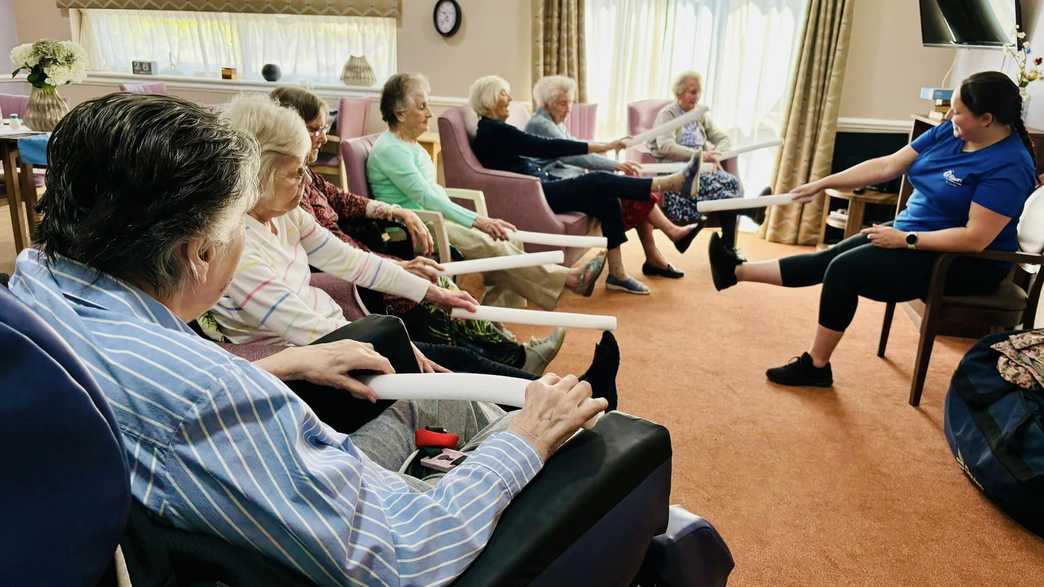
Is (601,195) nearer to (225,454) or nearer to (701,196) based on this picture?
(701,196)

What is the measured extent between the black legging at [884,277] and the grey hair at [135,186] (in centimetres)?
233

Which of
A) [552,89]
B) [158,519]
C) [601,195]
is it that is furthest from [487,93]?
[158,519]

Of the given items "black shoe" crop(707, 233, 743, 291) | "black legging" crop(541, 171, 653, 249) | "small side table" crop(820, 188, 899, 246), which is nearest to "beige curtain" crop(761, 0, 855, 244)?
"small side table" crop(820, 188, 899, 246)

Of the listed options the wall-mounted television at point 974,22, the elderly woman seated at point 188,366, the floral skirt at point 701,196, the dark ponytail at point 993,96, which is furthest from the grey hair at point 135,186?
the floral skirt at point 701,196

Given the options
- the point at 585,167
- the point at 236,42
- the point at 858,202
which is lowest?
the point at 858,202

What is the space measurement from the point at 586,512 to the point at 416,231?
190 cm

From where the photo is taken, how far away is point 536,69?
207 inches

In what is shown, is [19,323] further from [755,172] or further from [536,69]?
[755,172]

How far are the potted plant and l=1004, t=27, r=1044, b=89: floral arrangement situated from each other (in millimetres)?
4224

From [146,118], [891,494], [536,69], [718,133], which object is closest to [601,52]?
[536,69]

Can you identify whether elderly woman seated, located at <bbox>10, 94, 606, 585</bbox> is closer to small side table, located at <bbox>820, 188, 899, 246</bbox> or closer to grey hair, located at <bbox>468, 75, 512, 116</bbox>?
grey hair, located at <bbox>468, 75, 512, 116</bbox>

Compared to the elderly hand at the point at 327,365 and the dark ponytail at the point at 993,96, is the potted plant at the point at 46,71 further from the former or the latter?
the dark ponytail at the point at 993,96

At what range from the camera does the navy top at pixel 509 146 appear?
372cm

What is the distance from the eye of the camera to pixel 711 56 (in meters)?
5.29
